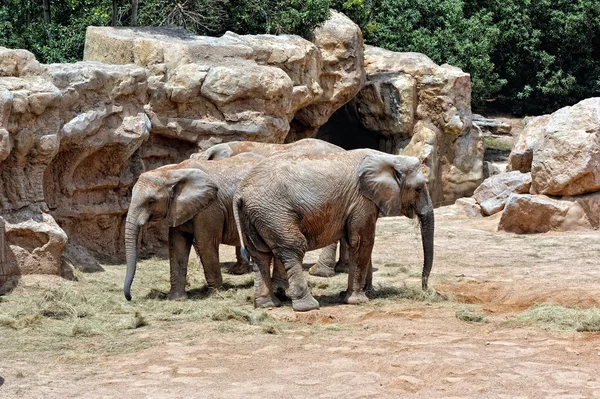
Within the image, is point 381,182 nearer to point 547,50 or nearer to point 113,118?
point 113,118

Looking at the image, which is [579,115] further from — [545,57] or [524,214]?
[545,57]

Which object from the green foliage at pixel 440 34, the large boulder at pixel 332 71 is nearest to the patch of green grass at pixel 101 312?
the large boulder at pixel 332 71

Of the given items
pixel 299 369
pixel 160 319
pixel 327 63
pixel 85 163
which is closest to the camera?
pixel 299 369

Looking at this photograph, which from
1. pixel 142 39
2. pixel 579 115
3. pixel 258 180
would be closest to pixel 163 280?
pixel 258 180

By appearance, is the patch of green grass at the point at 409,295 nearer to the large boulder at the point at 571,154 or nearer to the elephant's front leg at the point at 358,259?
the elephant's front leg at the point at 358,259

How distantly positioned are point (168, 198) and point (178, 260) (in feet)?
2.45

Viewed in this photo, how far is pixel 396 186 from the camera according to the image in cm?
1176

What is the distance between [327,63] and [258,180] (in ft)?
29.9

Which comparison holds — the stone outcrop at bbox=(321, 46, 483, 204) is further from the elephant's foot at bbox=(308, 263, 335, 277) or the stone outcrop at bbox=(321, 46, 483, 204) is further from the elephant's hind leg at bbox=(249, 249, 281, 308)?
the elephant's hind leg at bbox=(249, 249, 281, 308)

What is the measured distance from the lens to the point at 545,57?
27562mm

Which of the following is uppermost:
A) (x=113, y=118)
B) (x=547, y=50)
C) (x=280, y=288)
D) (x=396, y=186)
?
(x=396, y=186)

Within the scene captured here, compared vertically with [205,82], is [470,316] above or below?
below

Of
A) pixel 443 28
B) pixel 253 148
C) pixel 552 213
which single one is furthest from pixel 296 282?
pixel 443 28

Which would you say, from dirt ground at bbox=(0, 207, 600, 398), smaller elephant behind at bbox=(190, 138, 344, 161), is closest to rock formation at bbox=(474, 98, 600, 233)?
smaller elephant behind at bbox=(190, 138, 344, 161)
